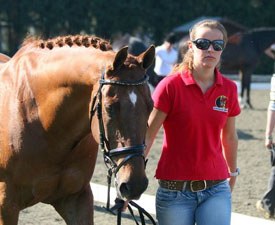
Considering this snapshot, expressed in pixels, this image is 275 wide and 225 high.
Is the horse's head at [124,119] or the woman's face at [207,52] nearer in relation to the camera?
the horse's head at [124,119]

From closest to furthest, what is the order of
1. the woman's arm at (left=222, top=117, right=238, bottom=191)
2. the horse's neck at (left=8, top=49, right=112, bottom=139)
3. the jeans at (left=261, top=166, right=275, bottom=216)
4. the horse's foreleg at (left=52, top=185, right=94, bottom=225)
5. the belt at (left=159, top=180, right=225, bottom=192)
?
the horse's neck at (left=8, top=49, right=112, bottom=139) → the belt at (left=159, top=180, right=225, bottom=192) → the woman's arm at (left=222, top=117, right=238, bottom=191) → the horse's foreleg at (left=52, top=185, right=94, bottom=225) → the jeans at (left=261, top=166, right=275, bottom=216)

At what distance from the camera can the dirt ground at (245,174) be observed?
20.0 ft

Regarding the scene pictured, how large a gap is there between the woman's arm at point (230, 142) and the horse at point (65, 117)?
0.79m

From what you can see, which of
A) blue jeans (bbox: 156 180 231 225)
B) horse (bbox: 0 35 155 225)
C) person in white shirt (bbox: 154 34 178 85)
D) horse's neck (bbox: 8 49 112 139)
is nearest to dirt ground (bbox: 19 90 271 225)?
person in white shirt (bbox: 154 34 178 85)

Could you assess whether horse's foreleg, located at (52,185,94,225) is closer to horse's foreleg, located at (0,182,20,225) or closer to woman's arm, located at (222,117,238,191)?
horse's foreleg, located at (0,182,20,225)

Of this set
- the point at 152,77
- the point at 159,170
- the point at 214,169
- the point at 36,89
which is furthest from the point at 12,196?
the point at 152,77

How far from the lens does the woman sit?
3.50m

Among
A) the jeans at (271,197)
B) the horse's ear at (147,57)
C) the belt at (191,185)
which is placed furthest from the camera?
the jeans at (271,197)

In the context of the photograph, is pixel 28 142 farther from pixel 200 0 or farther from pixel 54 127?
pixel 200 0

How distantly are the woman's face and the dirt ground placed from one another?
2.89 m

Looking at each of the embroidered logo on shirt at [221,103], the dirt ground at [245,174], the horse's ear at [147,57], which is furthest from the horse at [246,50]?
the horse's ear at [147,57]

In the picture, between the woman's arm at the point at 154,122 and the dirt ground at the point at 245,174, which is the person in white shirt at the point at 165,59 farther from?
the woman's arm at the point at 154,122

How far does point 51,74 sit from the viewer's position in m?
3.63

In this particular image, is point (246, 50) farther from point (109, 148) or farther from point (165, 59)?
point (109, 148)
